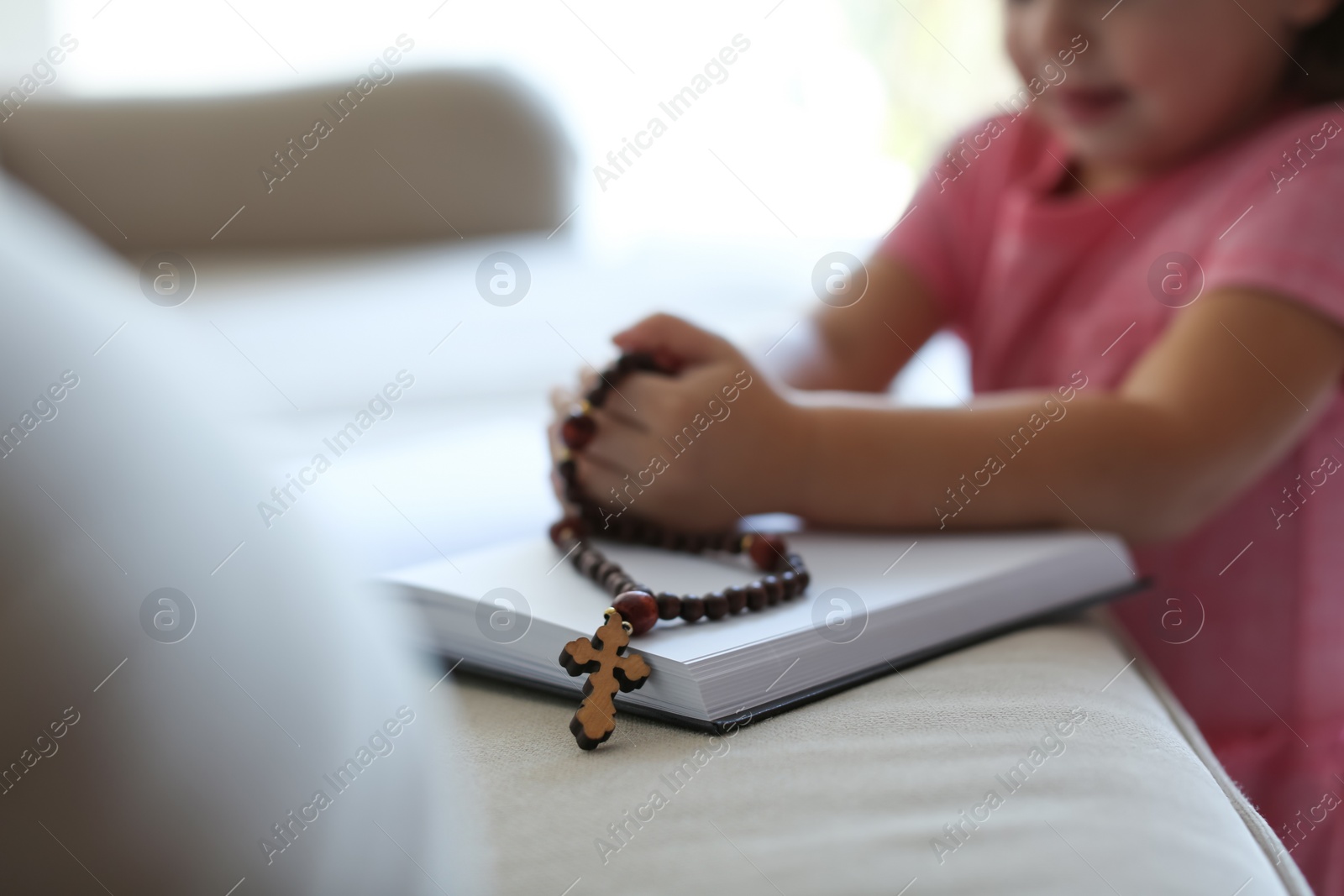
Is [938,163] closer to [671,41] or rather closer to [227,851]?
[227,851]

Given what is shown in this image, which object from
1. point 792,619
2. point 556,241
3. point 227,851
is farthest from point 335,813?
point 556,241

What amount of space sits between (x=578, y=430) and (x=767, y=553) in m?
0.12

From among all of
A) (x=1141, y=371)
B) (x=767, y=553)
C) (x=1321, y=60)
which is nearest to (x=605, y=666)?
(x=767, y=553)

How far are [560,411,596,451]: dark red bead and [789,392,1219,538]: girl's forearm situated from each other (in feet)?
0.34

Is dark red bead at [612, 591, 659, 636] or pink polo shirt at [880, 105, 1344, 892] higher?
dark red bead at [612, 591, 659, 636]

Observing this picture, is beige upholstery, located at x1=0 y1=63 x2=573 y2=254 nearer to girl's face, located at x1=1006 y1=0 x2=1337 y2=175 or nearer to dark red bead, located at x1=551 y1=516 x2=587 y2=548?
girl's face, located at x1=1006 y1=0 x2=1337 y2=175

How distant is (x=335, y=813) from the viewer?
0.67 ft

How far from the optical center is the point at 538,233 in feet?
5.49

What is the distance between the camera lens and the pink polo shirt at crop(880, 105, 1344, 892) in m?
0.63

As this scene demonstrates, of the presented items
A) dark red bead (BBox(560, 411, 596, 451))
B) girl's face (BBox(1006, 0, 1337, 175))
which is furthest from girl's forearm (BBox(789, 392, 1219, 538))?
girl's face (BBox(1006, 0, 1337, 175))

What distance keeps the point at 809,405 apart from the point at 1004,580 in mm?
136

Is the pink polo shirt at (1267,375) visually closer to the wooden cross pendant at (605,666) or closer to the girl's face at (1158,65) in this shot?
the girl's face at (1158,65)

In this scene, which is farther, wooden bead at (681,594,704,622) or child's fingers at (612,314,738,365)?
child's fingers at (612,314,738,365)

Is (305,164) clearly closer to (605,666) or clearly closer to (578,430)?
(578,430)
